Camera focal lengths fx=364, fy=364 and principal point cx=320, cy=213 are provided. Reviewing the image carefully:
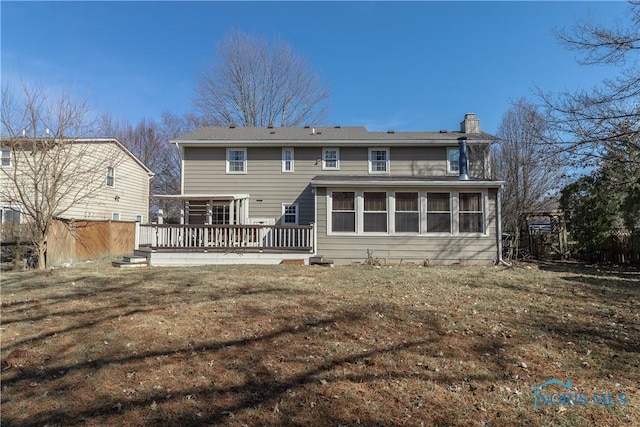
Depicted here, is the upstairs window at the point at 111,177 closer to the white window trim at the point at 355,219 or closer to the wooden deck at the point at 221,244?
the wooden deck at the point at 221,244

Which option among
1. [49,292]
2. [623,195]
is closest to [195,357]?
[49,292]

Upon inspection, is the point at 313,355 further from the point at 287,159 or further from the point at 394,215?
the point at 287,159

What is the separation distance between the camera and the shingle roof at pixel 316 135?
48.1 feet

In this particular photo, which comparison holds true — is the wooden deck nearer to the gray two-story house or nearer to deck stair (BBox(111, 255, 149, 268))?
the gray two-story house

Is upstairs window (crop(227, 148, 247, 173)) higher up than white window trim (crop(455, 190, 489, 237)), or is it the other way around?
upstairs window (crop(227, 148, 247, 173))

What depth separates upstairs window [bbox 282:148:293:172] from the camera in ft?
49.1

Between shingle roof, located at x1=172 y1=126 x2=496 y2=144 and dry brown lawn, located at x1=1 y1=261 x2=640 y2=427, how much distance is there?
8550 millimetres

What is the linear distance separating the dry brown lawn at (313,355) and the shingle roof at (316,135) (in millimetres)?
8550

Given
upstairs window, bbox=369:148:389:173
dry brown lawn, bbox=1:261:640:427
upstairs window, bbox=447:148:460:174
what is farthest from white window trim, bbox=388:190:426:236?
dry brown lawn, bbox=1:261:640:427

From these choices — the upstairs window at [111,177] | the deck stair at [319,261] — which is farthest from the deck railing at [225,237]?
the upstairs window at [111,177]

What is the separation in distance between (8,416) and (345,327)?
3505mm

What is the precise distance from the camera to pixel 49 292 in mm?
7180

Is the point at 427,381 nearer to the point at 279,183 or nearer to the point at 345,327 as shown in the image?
the point at 345,327

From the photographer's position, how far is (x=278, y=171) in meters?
14.9
